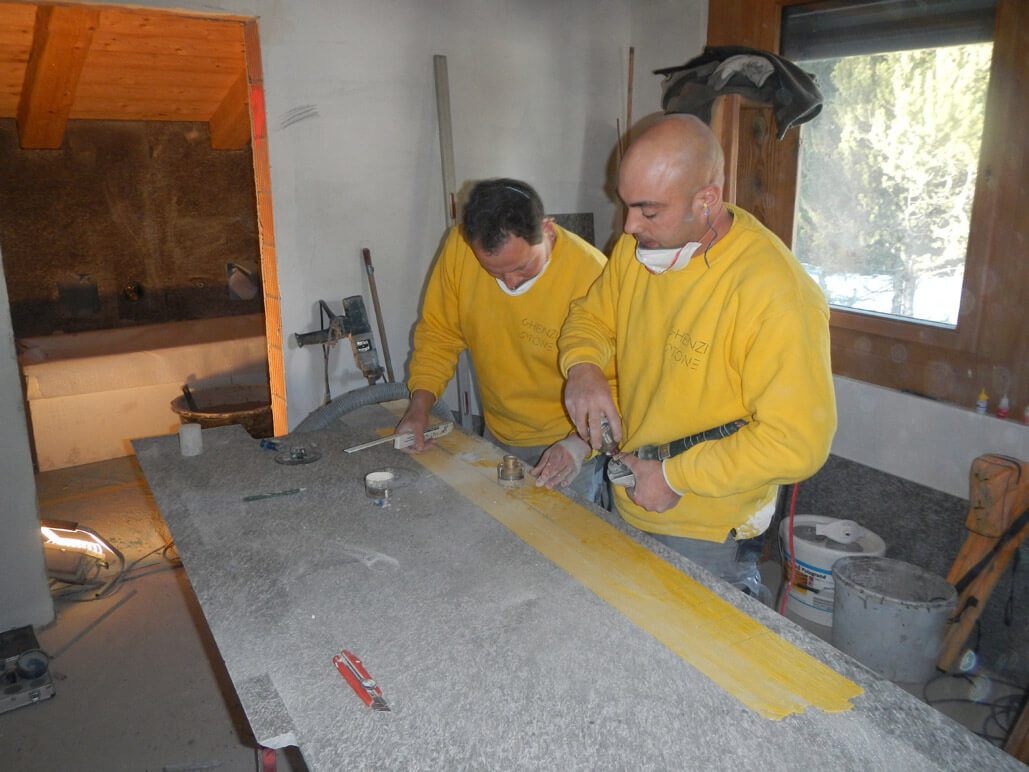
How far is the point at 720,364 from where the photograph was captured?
56.8 inches

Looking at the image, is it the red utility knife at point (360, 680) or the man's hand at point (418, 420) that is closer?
the red utility knife at point (360, 680)

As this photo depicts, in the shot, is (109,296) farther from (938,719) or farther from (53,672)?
(938,719)

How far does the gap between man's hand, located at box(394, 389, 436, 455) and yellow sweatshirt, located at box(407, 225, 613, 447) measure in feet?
0.12

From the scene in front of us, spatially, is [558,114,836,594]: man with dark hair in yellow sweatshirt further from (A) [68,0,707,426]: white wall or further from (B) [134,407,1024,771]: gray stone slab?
(A) [68,0,707,426]: white wall

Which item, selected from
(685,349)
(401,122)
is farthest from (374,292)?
(685,349)

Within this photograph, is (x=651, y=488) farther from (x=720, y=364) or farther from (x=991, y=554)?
(x=991, y=554)

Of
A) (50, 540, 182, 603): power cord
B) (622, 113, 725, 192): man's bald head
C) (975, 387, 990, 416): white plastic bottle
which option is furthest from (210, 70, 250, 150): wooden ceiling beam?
(975, 387, 990, 416): white plastic bottle

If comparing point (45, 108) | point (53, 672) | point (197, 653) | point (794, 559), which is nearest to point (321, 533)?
point (197, 653)

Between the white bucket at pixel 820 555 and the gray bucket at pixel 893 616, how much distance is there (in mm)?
146

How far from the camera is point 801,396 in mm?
1264

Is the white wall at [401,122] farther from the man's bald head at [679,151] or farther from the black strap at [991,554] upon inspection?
the black strap at [991,554]

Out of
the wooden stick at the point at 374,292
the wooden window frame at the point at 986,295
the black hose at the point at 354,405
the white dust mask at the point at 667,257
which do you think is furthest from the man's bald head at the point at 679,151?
the wooden stick at the point at 374,292

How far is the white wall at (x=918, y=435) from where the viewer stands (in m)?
2.37

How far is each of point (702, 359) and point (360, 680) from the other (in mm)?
846
